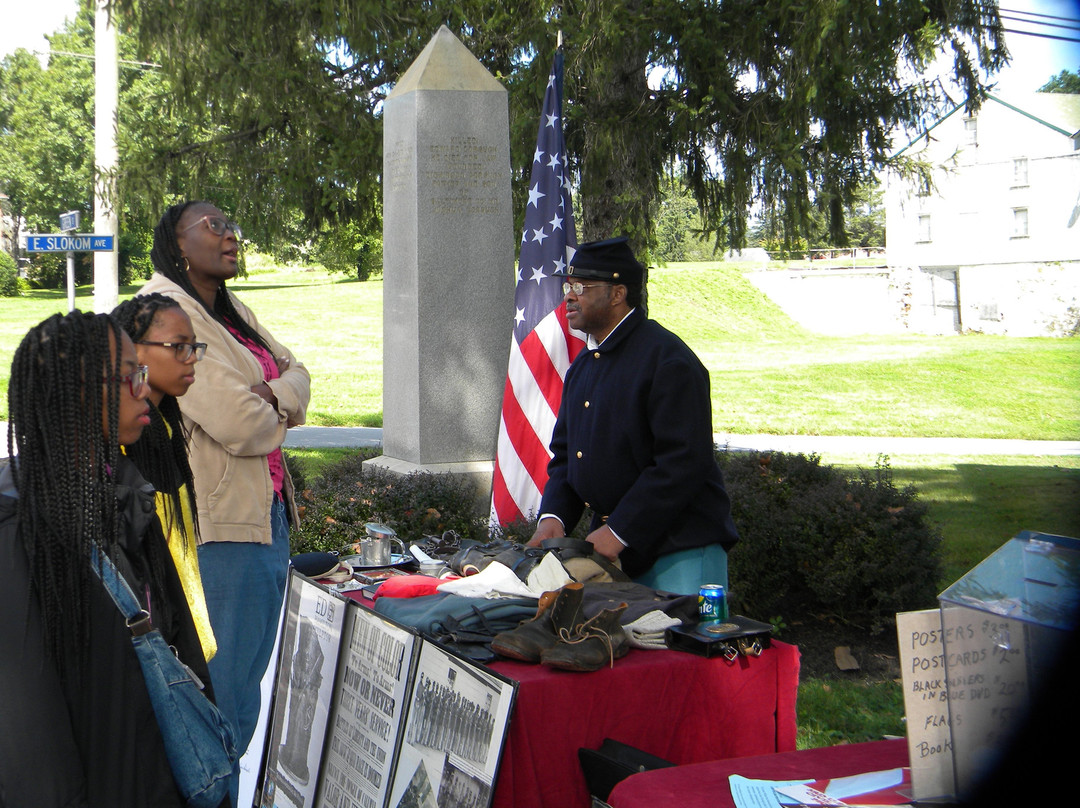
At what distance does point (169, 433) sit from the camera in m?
2.88

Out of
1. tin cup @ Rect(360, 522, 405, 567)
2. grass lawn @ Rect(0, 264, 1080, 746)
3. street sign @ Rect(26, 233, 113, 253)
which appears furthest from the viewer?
street sign @ Rect(26, 233, 113, 253)

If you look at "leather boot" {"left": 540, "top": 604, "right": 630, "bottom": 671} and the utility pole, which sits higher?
the utility pole

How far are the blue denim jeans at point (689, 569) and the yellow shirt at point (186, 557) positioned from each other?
167 cm

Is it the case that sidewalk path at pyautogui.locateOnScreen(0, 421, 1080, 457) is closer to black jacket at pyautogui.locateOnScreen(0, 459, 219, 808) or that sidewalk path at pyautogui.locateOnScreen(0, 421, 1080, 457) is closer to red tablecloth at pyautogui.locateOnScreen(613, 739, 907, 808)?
red tablecloth at pyautogui.locateOnScreen(613, 739, 907, 808)

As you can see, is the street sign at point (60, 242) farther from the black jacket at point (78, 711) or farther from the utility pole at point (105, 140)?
the black jacket at point (78, 711)

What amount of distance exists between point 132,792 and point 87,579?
407 millimetres

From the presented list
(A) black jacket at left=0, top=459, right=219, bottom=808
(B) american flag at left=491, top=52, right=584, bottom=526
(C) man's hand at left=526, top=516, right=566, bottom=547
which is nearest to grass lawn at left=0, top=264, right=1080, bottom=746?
(B) american flag at left=491, top=52, right=584, bottom=526

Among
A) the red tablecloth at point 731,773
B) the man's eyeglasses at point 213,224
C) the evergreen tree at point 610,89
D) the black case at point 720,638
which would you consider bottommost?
the red tablecloth at point 731,773

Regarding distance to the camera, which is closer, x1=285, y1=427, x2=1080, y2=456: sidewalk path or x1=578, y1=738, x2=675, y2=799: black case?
x1=578, y1=738, x2=675, y2=799: black case

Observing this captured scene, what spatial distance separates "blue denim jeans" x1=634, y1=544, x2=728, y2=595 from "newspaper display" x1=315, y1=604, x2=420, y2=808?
1.00m

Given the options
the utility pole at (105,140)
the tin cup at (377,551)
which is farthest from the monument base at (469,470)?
the utility pole at (105,140)

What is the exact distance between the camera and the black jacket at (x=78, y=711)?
1824 millimetres

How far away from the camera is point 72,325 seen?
86.6 inches

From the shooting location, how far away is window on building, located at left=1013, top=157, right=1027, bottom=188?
76.9 feet
